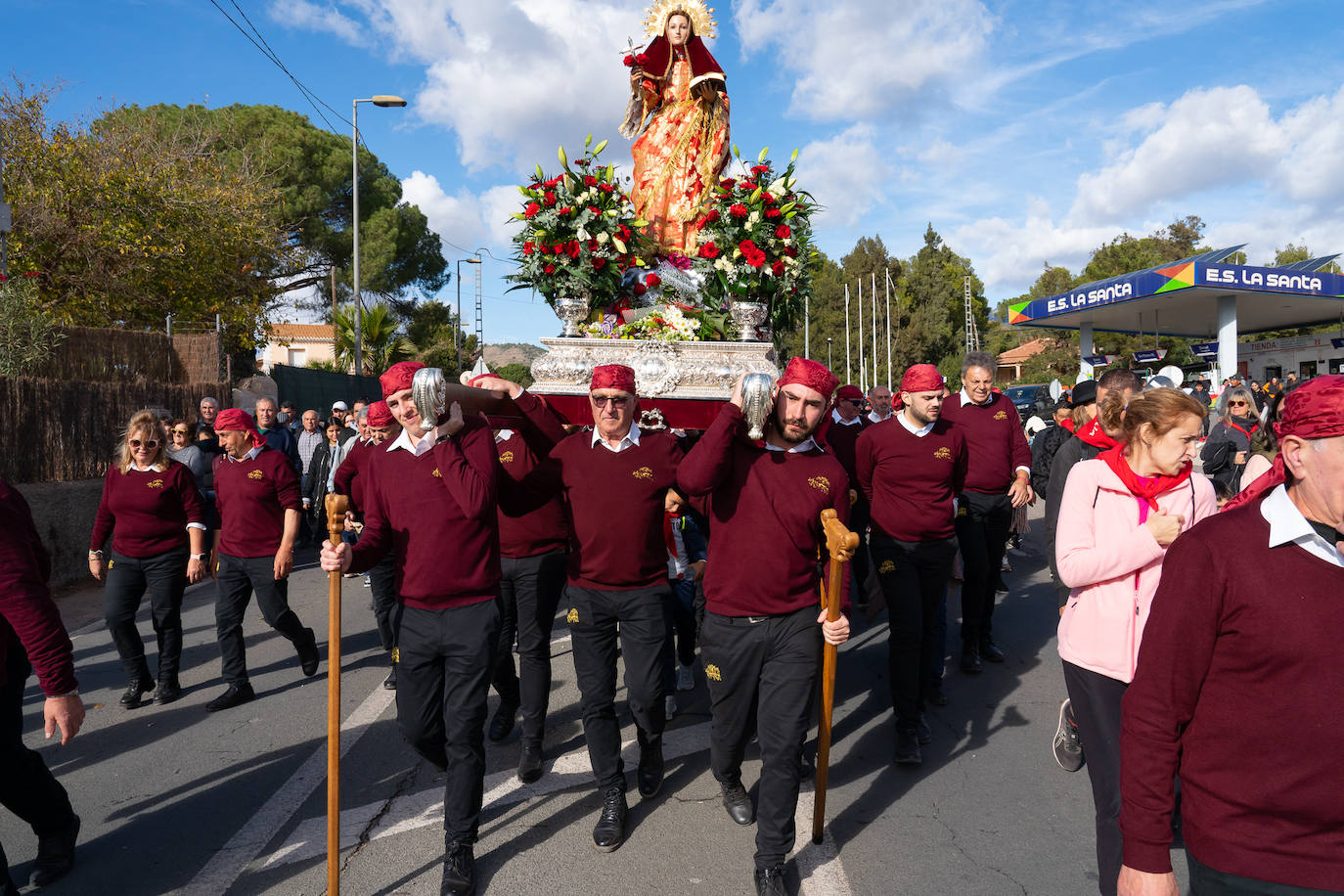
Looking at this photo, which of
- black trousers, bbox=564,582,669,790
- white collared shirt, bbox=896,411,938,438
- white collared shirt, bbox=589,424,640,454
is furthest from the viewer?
white collared shirt, bbox=896,411,938,438

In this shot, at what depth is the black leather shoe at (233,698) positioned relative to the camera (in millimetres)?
5684

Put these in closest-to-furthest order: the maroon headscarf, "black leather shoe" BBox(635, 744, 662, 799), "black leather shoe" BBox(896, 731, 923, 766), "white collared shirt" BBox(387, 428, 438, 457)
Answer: the maroon headscarf < "white collared shirt" BBox(387, 428, 438, 457) < "black leather shoe" BBox(635, 744, 662, 799) < "black leather shoe" BBox(896, 731, 923, 766)

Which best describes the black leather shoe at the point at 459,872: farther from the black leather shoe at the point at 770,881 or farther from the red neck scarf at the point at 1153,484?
the red neck scarf at the point at 1153,484

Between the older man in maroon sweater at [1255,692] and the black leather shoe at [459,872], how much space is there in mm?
2402

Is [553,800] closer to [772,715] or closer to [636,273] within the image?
[772,715]

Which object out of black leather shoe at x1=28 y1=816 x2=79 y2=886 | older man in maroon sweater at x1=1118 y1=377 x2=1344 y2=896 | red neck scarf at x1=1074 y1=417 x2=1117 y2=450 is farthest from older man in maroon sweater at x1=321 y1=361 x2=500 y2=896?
red neck scarf at x1=1074 y1=417 x2=1117 y2=450

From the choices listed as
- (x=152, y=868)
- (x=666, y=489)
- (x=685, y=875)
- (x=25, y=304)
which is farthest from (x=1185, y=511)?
(x=25, y=304)

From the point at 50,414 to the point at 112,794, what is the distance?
7910 millimetres

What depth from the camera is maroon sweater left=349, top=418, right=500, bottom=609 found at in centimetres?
355

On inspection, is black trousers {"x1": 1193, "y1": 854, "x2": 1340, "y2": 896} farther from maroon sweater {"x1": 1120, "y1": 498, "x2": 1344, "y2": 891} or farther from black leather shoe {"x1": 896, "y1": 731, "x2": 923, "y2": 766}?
black leather shoe {"x1": 896, "y1": 731, "x2": 923, "y2": 766}

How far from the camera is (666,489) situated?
161 inches

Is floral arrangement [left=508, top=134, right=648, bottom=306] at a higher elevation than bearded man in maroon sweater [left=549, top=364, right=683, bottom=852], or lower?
higher

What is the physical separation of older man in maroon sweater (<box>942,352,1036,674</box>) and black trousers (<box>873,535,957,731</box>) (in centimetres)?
120

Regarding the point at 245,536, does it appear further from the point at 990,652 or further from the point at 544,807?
the point at 990,652
